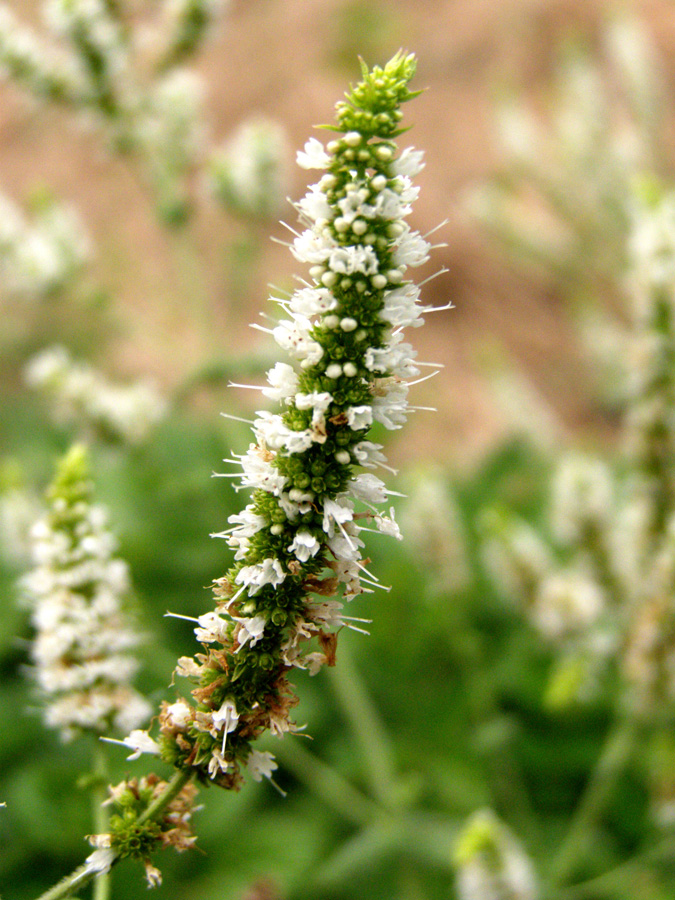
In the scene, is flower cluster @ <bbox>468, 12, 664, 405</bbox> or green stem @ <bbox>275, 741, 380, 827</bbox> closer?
green stem @ <bbox>275, 741, 380, 827</bbox>

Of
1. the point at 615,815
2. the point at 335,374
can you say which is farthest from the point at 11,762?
the point at 335,374

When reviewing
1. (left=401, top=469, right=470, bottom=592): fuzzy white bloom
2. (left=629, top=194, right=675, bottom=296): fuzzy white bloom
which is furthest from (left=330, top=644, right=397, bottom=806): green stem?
(left=629, top=194, right=675, bottom=296): fuzzy white bloom

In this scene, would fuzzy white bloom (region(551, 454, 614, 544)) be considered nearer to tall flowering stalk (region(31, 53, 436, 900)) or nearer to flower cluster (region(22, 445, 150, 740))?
flower cluster (region(22, 445, 150, 740))

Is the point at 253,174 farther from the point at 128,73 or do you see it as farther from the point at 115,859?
the point at 115,859

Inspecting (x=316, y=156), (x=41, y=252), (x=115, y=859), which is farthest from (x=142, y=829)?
(x=41, y=252)

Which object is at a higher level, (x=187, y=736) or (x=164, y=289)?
(x=164, y=289)

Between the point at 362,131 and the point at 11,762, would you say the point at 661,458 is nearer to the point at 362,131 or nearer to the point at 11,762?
the point at 362,131

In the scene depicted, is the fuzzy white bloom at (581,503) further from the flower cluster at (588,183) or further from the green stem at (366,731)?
the flower cluster at (588,183)
